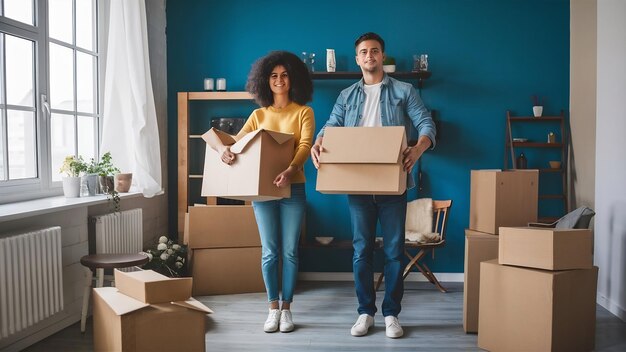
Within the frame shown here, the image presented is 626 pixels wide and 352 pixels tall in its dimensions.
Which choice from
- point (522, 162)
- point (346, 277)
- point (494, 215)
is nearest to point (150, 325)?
point (494, 215)

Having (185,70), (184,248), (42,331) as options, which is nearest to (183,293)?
(42,331)

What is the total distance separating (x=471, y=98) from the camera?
4.26 m

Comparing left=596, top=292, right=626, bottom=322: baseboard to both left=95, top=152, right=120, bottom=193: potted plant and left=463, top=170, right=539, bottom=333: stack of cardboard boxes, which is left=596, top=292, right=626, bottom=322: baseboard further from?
left=95, top=152, right=120, bottom=193: potted plant

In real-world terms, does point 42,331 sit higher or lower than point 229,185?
lower

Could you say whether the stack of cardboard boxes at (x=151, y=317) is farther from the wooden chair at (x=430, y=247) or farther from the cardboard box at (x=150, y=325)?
the wooden chair at (x=430, y=247)

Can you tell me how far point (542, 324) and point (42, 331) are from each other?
2.39 meters

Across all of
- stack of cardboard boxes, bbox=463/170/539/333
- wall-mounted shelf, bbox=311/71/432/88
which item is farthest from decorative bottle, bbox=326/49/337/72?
stack of cardboard boxes, bbox=463/170/539/333

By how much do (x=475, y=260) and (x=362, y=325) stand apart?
Result: 0.66 m

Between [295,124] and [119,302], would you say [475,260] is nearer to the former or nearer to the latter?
[295,124]

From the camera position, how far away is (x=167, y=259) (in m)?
3.70

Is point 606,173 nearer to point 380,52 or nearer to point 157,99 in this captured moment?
point 380,52

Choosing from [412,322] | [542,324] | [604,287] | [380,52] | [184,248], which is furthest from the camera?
[184,248]

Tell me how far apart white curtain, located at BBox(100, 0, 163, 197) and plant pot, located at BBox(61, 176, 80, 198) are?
0.42 m

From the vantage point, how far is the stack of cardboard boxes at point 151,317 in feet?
6.77
